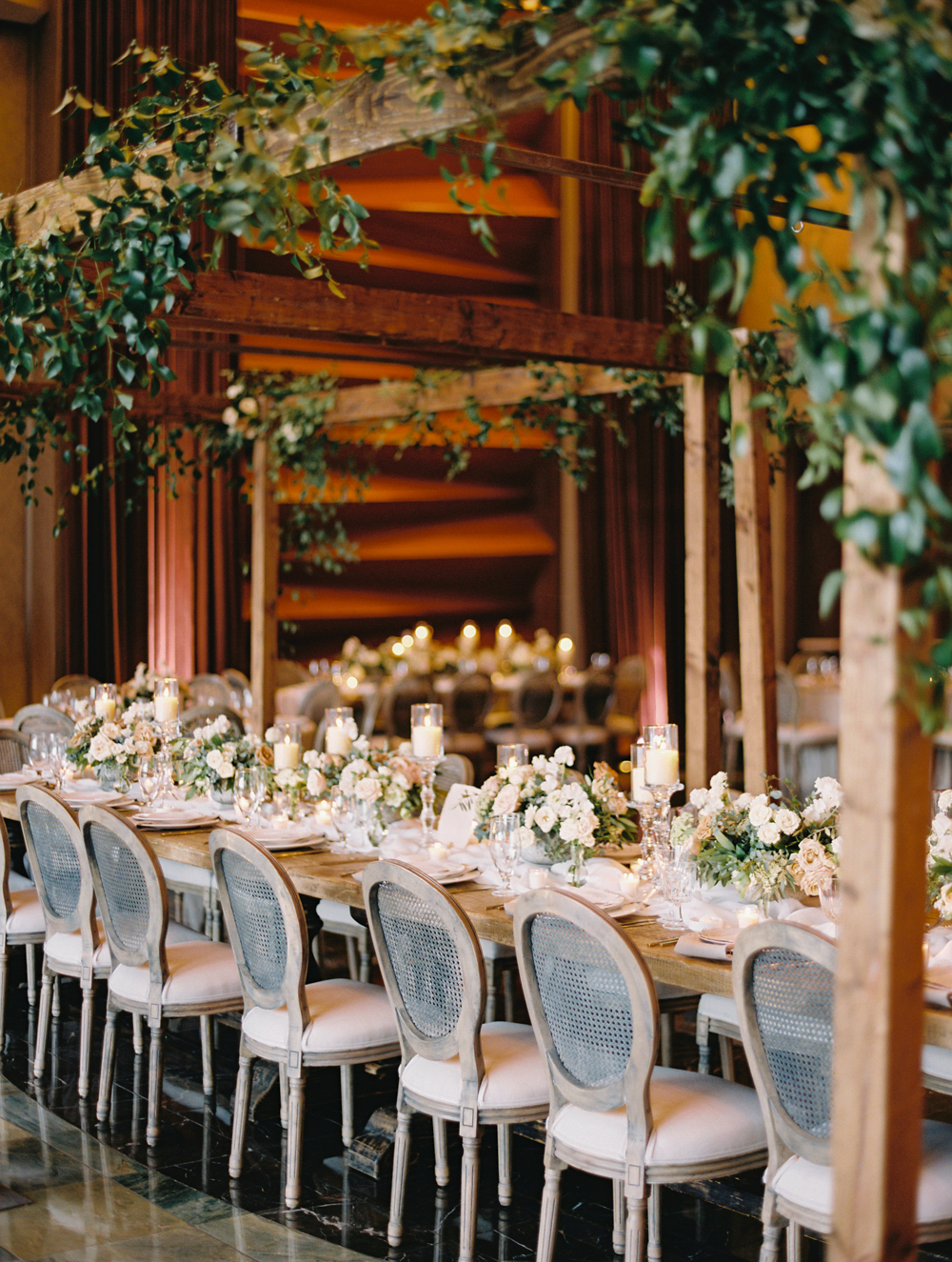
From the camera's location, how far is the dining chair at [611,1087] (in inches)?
118

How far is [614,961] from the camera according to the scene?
301cm

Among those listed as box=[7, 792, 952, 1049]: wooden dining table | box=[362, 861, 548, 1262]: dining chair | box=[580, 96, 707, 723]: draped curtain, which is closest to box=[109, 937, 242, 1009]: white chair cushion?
box=[7, 792, 952, 1049]: wooden dining table

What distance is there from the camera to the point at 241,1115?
3.96 metres

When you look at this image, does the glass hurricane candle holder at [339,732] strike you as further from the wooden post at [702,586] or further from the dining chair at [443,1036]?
the wooden post at [702,586]

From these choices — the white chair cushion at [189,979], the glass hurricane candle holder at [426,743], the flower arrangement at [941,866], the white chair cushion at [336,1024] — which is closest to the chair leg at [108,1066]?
the white chair cushion at [189,979]

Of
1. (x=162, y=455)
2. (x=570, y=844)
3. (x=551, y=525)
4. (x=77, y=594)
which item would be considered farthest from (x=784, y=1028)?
(x=551, y=525)

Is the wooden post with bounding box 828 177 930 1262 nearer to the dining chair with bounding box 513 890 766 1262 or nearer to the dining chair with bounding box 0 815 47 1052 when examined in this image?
the dining chair with bounding box 513 890 766 1262

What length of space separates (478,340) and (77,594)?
200 inches

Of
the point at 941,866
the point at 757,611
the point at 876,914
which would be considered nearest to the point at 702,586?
the point at 757,611

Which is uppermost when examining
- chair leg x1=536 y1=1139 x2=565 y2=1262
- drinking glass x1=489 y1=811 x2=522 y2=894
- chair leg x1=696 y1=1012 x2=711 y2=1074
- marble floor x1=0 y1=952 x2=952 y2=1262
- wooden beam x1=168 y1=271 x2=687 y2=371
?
wooden beam x1=168 y1=271 x2=687 y2=371

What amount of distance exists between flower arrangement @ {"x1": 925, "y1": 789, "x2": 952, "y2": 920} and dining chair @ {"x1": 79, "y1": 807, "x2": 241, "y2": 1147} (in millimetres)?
2038

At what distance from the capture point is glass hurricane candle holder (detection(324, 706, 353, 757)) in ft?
16.9

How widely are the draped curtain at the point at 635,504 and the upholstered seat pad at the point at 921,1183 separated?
8.65 m

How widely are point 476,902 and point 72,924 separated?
1522 mm
